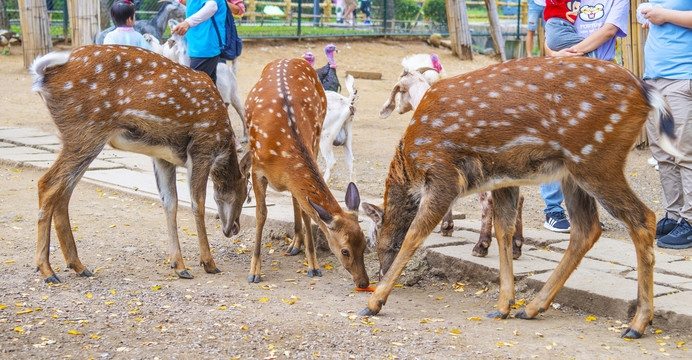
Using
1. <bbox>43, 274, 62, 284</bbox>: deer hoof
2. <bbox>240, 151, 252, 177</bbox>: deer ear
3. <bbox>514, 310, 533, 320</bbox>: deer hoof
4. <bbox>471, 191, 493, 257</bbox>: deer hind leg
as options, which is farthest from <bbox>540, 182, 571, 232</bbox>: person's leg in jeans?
→ <bbox>43, 274, 62, 284</bbox>: deer hoof

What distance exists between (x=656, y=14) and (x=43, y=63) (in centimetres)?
401

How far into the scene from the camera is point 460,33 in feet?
63.7

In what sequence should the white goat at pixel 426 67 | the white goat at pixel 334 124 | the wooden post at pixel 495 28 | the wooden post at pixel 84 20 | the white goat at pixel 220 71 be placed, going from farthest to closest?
1. the wooden post at pixel 495 28
2. the wooden post at pixel 84 20
3. the white goat at pixel 220 71
4. the white goat at pixel 334 124
5. the white goat at pixel 426 67

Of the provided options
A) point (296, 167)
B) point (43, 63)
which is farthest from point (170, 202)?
point (43, 63)

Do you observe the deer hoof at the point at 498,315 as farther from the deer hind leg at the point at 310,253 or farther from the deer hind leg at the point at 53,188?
the deer hind leg at the point at 53,188

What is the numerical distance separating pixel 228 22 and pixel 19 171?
107 inches

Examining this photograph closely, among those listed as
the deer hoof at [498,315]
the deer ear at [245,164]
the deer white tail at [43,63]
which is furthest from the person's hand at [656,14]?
the deer white tail at [43,63]

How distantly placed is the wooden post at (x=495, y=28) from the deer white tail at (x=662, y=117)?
50.1 ft

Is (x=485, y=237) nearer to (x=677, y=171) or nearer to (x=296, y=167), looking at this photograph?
(x=296, y=167)

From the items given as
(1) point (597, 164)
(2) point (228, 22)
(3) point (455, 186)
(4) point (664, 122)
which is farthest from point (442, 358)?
(2) point (228, 22)

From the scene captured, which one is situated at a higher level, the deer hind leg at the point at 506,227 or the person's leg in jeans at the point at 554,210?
the deer hind leg at the point at 506,227

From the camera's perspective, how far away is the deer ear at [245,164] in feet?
18.4

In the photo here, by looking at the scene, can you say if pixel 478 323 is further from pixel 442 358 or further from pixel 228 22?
pixel 228 22

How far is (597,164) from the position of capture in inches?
149
